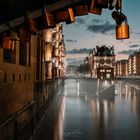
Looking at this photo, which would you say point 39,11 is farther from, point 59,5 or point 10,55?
point 10,55

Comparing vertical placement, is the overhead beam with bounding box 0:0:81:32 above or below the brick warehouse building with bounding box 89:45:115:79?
below

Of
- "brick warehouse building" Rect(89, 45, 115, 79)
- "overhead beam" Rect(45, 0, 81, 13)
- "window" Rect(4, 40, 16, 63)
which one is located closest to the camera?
"overhead beam" Rect(45, 0, 81, 13)

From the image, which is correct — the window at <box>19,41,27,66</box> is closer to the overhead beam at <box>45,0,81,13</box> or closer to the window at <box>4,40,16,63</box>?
the window at <box>4,40,16,63</box>

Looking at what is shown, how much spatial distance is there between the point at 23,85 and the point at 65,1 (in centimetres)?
1103

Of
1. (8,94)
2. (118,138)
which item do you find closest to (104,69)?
(118,138)

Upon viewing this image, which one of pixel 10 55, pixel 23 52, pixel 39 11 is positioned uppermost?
pixel 39 11

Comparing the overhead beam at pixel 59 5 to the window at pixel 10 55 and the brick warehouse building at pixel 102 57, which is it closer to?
the window at pixel 10 55

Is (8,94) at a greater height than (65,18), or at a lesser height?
lesser

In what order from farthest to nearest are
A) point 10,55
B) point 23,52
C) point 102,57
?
point 102,57 < point 23,52 < point 10,55

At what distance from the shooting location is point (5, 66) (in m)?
14.1

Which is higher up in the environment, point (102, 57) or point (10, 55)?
point (102, 57)

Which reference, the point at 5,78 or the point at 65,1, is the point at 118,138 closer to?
the point at 5,78

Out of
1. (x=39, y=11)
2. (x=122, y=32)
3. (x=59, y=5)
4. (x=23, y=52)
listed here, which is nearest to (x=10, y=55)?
(x=23, y=52)

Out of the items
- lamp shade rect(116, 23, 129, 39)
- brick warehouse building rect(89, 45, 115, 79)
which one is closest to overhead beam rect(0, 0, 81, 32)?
lamp shade rect(116, 23, 129, 39)
